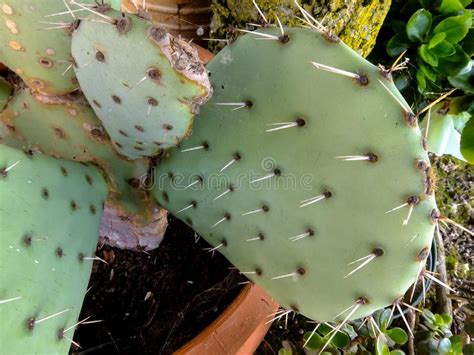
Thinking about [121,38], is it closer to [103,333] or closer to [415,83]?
[103,333]

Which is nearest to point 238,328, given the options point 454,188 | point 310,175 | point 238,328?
point 238,328

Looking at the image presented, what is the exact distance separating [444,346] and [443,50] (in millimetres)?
677

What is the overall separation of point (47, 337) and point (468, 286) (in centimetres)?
119

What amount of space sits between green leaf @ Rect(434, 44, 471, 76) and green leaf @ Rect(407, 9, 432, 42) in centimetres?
9

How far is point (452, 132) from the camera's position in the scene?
4.40 feet

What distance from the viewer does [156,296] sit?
912mm

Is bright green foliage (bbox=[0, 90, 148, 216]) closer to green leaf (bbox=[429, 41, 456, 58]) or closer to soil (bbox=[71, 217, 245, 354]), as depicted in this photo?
soil (bbox=[71, 217, 245, 354])

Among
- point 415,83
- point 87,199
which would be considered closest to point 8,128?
point 87,199

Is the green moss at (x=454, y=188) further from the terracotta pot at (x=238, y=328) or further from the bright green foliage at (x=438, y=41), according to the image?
the terracotta pot at (x=238, y=328)

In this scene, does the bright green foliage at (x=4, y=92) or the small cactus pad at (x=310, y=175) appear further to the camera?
the bright green foliage at (x=4, y=92)

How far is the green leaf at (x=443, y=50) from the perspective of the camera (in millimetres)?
1092

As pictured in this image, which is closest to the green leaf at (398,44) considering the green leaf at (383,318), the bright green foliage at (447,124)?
the bright green foliage at (447,124)

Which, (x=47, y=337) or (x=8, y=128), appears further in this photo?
(x=8, y=128)

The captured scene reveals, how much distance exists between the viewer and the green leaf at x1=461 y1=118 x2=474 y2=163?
3.75 ft
